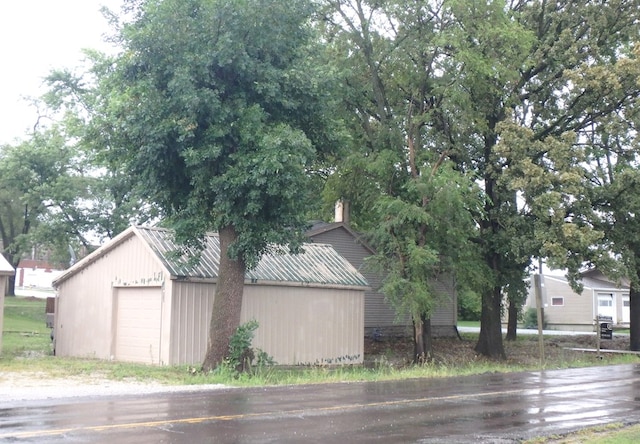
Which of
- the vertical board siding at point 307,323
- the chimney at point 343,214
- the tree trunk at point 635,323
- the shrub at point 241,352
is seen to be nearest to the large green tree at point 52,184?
the chimney at point 343,214

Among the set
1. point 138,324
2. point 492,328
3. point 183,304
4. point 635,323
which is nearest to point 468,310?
point 635,323

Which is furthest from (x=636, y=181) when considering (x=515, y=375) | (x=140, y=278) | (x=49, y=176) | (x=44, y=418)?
(x=49, y=176)

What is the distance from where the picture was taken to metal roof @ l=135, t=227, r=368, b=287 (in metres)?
20.9

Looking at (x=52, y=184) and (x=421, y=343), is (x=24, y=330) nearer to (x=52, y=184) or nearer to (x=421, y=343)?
(x=52, y=184)

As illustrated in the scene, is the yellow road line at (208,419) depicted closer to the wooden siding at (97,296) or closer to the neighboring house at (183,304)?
the neighboring house at (183,304)

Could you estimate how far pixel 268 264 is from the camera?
78.1 feet

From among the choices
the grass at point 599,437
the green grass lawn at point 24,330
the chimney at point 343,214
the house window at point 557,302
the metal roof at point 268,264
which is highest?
the chimney at point 343,214

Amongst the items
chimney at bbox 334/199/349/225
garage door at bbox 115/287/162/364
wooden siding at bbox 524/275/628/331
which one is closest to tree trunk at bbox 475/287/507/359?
chimney at bbox 334/199/349/225

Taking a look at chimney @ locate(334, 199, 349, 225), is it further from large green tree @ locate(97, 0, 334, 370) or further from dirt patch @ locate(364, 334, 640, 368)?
large green tree @ locate(97, 0, 334, 370)

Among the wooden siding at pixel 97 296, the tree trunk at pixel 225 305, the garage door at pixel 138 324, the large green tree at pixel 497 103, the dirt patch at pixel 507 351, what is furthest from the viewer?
the dirt patch at pixel 507 351

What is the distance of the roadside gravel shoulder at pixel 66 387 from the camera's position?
1365 cm

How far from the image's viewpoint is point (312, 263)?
2544 centimetres

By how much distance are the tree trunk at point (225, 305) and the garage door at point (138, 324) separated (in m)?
2.80

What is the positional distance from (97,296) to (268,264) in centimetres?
552
